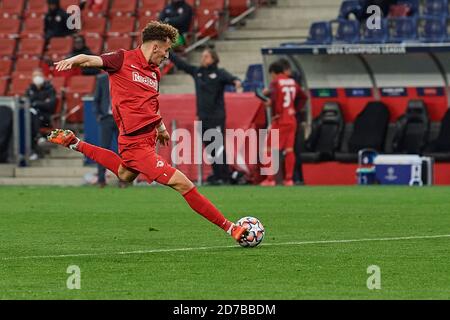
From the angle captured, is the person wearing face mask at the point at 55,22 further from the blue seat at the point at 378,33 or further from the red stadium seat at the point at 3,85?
the blue seat at the point at 378,33

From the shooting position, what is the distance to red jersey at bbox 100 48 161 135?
13.1 meters

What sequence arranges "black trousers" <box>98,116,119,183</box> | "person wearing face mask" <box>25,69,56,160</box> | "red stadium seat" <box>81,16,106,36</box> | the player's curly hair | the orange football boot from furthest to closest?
"red stadium seat" <box>81,16,106,36</box>
"person wearing face mask" <box>25,69,56,160</box>
"black trousers" <box>98,116,119,183</box>
the orange football boot
the player's curly hair

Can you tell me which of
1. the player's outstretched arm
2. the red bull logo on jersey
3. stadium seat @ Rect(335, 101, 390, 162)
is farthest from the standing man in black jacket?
the player's outstretched arm

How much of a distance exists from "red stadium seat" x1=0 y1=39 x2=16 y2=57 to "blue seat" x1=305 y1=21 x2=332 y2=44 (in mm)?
7908

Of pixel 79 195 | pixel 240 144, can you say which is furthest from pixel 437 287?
Answer: pixel 240 144

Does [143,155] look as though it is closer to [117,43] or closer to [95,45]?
[117,43]

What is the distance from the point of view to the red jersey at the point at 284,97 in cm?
2559

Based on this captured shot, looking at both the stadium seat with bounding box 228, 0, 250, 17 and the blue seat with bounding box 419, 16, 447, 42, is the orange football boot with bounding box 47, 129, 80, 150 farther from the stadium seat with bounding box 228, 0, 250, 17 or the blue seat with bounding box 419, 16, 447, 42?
the stadium seat with bounding box 228, 0, 250, 17

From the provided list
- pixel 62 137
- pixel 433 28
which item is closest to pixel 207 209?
pixel 62 137

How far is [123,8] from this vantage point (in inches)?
1264

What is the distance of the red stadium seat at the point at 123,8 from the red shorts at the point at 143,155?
18.9m

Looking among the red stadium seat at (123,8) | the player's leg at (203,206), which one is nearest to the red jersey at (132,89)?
the player's leg at (203,206)
